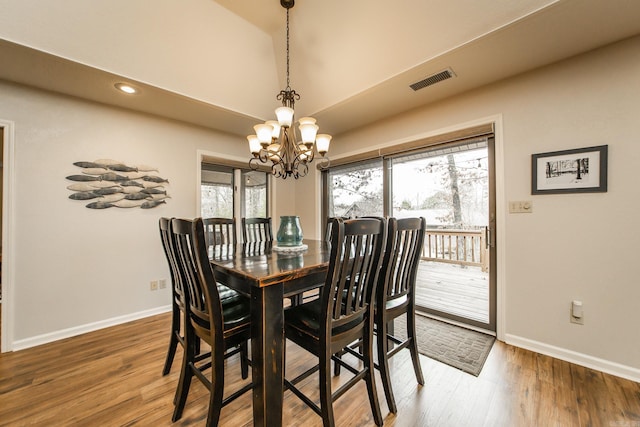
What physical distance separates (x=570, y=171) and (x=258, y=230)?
284 centimetres

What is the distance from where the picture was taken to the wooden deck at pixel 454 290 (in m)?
2.74

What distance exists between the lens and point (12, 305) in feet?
7.02

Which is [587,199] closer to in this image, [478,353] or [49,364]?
[478,353]

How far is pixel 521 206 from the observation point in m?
2.15

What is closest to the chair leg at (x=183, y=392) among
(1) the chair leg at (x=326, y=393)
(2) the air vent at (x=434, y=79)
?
(1) the chair leg at (x=326, y=393)

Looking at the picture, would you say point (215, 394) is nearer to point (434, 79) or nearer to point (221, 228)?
point (221, 228)

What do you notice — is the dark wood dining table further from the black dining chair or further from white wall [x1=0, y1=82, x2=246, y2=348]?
white wall [x1=0, y1=82, x2=246, y2=348]

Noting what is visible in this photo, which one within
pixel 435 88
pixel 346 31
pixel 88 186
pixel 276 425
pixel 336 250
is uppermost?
pixel 346 31

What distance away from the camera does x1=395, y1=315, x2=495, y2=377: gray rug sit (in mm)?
1916

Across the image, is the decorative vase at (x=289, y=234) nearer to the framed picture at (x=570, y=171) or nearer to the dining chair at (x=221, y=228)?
the dining chair at (x=221, y=228)

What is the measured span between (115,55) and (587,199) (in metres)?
3.92

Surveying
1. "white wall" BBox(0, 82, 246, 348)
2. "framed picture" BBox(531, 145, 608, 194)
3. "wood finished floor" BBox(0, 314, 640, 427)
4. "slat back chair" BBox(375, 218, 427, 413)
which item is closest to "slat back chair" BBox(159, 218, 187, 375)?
"wood finished floor" BBox(0, 314, 640, 427)

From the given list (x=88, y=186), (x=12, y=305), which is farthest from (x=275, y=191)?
(x=12, y=305)

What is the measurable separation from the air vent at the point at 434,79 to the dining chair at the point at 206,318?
90.1 inches
